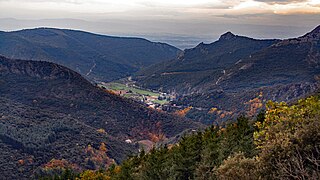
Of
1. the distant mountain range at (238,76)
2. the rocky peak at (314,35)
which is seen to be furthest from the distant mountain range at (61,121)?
the rocky peak at (314,35)

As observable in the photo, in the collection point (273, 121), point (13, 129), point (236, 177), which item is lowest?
point (13, 129)

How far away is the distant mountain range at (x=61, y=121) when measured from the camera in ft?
165

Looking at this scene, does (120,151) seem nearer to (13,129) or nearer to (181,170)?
(13,129)

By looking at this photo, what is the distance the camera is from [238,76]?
124 meters

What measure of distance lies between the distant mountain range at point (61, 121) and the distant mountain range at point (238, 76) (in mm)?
23369

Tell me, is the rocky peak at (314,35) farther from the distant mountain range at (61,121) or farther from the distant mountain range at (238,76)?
the distant mountain range at (61,121)

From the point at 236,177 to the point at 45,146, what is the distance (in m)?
43.7

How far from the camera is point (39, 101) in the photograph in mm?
72375

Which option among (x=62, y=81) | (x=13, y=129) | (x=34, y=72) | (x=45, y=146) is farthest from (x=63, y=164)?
(x=34, y=72)

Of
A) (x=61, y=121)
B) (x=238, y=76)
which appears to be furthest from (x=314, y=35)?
(x=61, y=121)

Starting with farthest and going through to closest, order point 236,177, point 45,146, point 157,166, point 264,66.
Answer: point 264,66 → point 45,146 → point 157,166 → point 236,177

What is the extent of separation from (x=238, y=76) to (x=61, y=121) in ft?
249

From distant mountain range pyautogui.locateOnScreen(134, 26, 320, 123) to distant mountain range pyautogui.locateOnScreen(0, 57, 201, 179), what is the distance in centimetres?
2337

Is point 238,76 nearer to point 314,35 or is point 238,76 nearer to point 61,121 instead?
point 314,35
